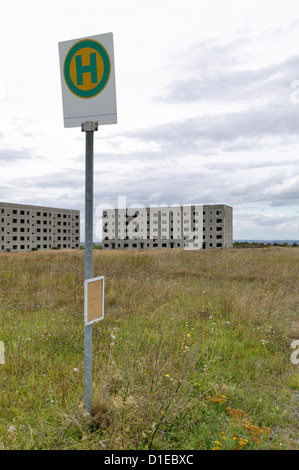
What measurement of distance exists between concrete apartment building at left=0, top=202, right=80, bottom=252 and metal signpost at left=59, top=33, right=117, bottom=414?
77.6 m

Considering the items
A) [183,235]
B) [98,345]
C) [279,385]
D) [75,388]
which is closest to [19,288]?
[98,345]

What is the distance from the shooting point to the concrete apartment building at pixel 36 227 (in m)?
78.1

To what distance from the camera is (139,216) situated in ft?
296

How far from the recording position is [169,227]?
87.8 metres

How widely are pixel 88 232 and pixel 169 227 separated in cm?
8562

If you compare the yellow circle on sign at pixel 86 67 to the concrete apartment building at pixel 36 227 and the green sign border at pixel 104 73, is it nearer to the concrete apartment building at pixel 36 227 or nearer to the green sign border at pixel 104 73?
the green sign border at pixel 104 73

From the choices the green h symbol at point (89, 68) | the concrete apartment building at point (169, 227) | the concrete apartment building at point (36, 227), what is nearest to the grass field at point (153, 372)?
the green h symbol at point (89, 68)

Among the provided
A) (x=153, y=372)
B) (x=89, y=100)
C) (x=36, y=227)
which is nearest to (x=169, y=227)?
(x=36, y=227)

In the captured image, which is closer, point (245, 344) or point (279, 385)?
point (279, 385)

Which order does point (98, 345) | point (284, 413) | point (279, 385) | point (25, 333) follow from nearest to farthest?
point (284, 413) → point (279, 385) → point (98, 345) → point (25, 333)

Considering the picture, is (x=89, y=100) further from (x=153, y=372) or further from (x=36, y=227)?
(x=36, y=227)

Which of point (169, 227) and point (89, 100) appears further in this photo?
point (169, 227)

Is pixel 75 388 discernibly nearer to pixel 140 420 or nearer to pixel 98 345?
pixel 140 420
